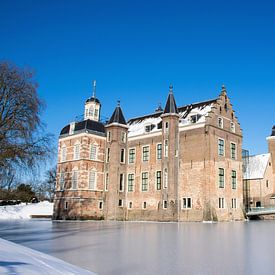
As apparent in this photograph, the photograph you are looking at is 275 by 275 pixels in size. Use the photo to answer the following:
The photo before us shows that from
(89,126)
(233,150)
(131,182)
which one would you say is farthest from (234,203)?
(89,126)

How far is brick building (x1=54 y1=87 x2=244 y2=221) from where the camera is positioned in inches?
1428

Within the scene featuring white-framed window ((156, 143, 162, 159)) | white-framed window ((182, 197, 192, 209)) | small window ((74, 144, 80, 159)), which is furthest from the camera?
small window ((74, 144, 80, 159))

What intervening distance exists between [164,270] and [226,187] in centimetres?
3046

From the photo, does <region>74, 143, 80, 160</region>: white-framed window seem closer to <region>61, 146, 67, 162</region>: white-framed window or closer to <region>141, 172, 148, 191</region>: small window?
<region>61, 146, 67, 162</region>: white-framed window

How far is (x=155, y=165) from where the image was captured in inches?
1585

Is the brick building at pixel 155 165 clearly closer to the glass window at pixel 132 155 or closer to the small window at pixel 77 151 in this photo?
the small window at pixel 77 151

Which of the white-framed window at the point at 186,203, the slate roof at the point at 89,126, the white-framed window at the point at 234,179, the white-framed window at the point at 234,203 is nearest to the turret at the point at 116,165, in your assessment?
the slate roof at the point at 89,126

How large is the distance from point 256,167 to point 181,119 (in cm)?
1797

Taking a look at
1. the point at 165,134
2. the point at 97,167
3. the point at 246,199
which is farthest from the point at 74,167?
the point at 246,199

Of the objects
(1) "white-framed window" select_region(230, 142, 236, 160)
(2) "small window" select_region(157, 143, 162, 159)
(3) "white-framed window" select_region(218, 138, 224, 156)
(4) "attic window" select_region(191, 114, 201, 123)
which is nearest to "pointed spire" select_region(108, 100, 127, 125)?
(2) "small window" select_region(157, 143, 162, 159)

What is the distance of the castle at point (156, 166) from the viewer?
36.3m

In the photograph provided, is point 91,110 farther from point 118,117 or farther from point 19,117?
point 19,117

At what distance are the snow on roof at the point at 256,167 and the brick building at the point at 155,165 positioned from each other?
11.0 meters

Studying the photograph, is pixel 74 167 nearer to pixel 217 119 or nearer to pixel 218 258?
pixel 217 119
